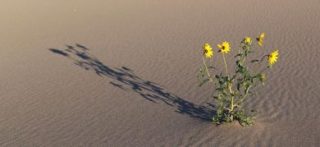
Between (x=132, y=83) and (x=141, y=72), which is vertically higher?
(x=141, y=72)

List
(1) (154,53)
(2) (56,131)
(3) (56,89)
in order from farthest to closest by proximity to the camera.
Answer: (1) (154,53) → (3) (56,89) → (2) (56,131)

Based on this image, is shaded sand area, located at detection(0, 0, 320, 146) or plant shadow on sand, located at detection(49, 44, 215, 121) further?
plant shadow on sand, located at detection(49, 44, 215, 121)

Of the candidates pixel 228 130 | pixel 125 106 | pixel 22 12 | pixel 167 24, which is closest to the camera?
pixel 228 130

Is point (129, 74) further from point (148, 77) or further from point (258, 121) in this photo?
point (258, 121)

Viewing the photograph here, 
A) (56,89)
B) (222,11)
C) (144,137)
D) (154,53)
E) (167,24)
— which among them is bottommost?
(144,137)

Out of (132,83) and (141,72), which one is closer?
(132,83)

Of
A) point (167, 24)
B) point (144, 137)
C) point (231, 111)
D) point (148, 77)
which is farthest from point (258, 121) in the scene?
point (167, 24)
